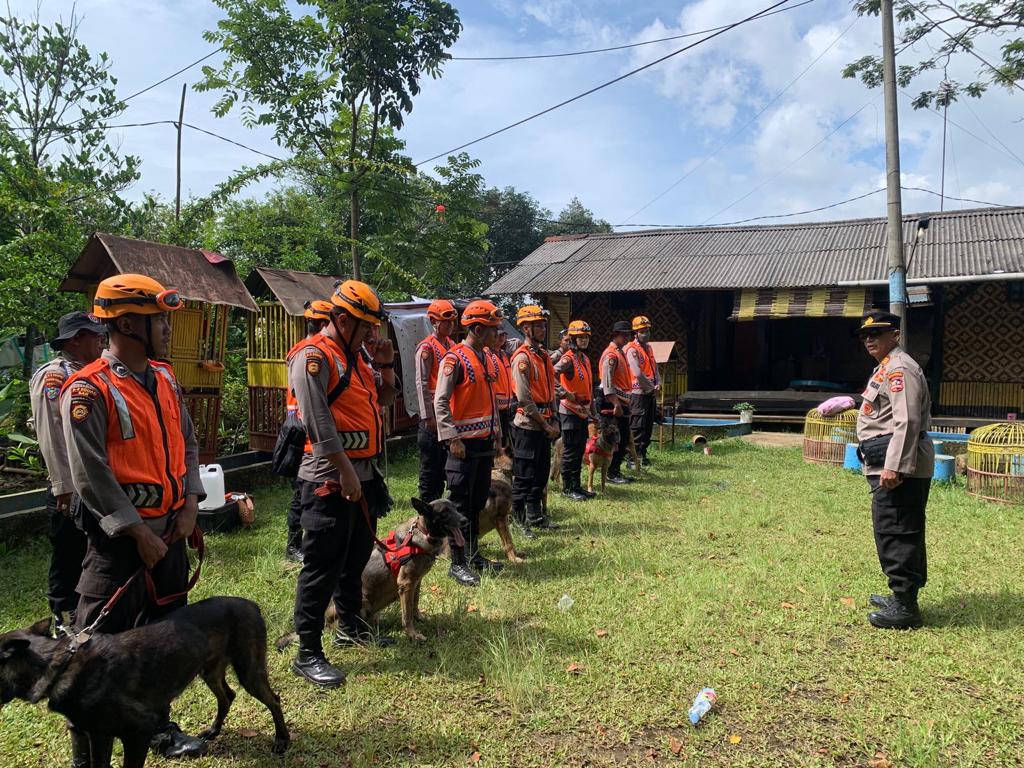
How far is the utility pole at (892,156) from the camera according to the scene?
991 centimetres

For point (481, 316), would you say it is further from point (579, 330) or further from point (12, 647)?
point (12, 647)

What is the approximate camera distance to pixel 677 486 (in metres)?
8.88

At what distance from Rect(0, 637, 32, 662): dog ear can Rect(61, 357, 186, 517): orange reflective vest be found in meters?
0.56

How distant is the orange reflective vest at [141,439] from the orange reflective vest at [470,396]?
2.58 meters

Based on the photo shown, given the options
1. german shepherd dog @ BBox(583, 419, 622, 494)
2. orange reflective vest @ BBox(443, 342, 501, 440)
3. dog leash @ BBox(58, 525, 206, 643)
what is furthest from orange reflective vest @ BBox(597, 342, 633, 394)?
dog leash @ BBox(58, 525, 206, 643)

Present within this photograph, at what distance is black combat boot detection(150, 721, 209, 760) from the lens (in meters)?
2.95

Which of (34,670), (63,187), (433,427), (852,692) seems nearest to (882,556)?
(852,692)

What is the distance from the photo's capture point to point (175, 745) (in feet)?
9.77

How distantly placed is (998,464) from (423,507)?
717cm

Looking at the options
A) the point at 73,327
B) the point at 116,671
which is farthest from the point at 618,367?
the point at 116,671

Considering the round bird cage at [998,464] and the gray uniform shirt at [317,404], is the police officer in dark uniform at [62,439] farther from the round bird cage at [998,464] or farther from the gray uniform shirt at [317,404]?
the round bird cage at [998,464]

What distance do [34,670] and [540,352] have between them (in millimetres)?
5386

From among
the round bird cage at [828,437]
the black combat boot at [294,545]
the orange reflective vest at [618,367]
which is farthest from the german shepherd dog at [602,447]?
the round bird cage at [828,437]

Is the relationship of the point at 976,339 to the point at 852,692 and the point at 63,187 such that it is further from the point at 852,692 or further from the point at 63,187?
the point at 63,187
